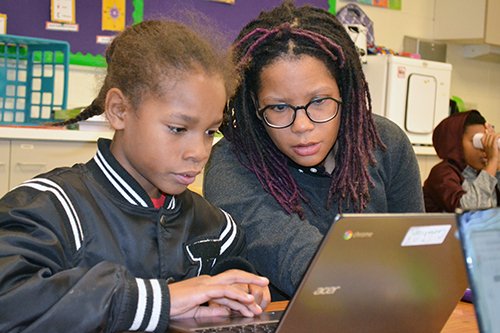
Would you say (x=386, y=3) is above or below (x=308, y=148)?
above

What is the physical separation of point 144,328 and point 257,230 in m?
0.42

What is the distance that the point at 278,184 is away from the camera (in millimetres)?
1215

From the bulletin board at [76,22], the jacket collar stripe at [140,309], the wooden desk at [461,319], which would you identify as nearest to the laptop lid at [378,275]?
the wooden desk at [461,319]

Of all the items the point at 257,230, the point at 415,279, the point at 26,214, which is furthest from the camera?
the point at 257,230

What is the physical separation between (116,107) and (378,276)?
558 millimetres

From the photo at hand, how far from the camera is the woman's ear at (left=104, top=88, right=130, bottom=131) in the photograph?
95cm

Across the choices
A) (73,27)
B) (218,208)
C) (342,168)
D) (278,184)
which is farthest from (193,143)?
(73,27)

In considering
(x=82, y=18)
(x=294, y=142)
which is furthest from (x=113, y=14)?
(x=294, y=142)

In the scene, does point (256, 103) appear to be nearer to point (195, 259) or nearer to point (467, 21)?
point (195, 259)

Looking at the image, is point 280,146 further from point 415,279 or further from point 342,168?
point 415,279

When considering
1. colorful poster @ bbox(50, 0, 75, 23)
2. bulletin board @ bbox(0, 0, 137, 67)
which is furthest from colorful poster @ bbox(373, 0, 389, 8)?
colorful poster @ bbox(50, 0, 75, 23)

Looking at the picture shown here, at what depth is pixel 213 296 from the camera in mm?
775

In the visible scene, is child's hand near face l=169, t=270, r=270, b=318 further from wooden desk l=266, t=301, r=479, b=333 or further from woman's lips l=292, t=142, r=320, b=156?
woman's lips l=292, t=142, r=320, b=156

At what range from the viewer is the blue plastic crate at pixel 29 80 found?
2604mm
